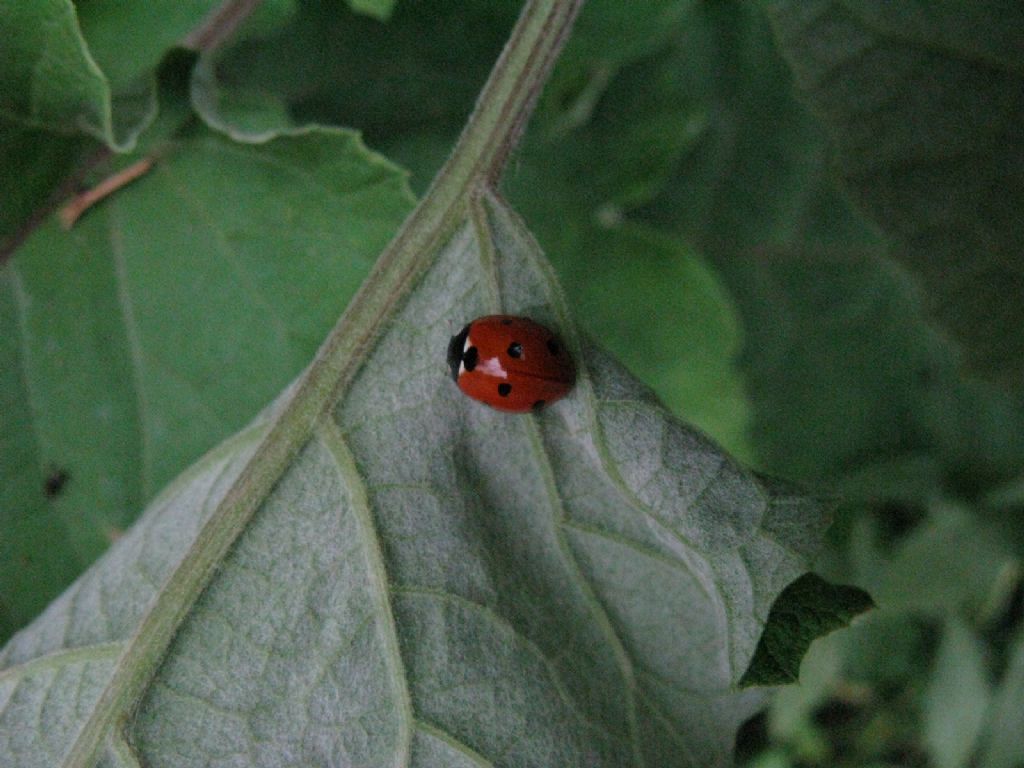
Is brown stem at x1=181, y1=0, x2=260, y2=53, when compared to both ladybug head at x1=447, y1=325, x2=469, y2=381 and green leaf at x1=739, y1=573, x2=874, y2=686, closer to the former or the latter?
ladybug head at x1=447, y1=325, x2=469, y2=381

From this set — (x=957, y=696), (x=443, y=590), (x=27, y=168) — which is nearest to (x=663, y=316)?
(x=443, y=590)

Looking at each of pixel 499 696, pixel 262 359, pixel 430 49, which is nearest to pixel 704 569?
pixel 499 696

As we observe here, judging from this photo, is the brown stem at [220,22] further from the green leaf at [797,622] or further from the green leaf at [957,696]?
the green leaf at [957,696]

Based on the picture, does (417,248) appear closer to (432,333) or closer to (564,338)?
(432,333)

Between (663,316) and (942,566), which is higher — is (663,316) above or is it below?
above

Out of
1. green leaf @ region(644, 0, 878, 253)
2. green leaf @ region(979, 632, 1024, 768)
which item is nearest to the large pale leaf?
green leaf @ region(644, 0, 878, 253)

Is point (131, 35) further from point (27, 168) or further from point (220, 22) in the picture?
point (27, 168)

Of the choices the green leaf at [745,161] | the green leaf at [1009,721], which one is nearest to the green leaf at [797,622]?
the green leaf at [745,161]
